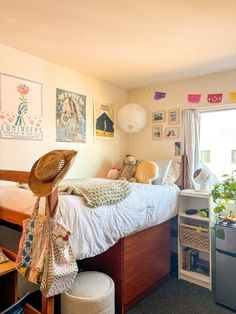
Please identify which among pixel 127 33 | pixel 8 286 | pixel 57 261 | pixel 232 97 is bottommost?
pixel 8 286

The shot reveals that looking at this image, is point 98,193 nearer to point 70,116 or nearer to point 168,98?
point 70,116

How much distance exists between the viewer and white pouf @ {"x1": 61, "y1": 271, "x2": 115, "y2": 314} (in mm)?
1569

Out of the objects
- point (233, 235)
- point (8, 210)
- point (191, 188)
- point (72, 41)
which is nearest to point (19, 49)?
point (72, 41)

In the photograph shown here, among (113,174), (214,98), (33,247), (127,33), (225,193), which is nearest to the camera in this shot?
(33,247)

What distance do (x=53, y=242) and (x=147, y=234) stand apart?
1209 millimetres

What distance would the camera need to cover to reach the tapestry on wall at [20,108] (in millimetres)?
2260

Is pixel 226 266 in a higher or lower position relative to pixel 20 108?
lower

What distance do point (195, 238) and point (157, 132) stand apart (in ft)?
4.85

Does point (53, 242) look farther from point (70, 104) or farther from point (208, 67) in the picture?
point (208, 67)

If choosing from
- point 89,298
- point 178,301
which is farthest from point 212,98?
point 89,298

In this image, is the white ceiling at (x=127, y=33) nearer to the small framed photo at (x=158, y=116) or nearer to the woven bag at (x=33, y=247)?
the small framed photo at (x=158, y=116)

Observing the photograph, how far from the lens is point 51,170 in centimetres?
130

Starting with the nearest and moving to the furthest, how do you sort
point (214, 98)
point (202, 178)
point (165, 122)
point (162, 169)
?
point (202, 178), point (214, 98), point (162, 169), point (165, 122)

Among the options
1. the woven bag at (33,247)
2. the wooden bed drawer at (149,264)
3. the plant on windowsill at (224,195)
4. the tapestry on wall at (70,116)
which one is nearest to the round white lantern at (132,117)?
the tapestry on wall at (70,116)
